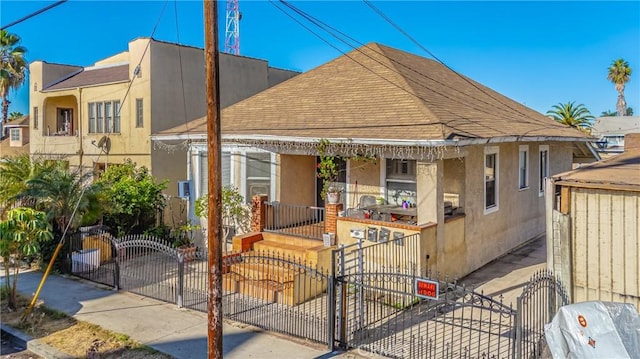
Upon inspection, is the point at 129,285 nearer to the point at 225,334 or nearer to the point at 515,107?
the point at 225,334

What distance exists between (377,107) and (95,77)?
52.3 feet

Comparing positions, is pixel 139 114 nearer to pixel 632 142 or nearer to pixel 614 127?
pixel 632 142

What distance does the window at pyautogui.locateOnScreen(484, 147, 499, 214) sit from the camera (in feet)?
41.8

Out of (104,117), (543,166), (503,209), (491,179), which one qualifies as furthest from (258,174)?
(104,117)

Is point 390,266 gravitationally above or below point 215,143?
below

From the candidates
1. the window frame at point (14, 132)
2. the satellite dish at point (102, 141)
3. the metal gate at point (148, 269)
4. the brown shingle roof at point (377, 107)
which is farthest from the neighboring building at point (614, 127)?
the window frame at point (14, 132)

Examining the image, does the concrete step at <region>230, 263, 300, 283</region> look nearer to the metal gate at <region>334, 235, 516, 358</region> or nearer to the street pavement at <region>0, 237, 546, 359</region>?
the metal gate at <region>334, 235, 516, 358</region>

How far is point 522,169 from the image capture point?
14.9 metres

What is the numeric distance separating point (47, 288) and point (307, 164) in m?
7.30

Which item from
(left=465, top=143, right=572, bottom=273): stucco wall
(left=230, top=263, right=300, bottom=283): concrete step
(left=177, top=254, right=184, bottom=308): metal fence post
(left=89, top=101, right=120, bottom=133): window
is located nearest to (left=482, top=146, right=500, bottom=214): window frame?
(left=465, top=143, right=572, bottom=273): stucco wall

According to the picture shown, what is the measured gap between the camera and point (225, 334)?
27.2 ft

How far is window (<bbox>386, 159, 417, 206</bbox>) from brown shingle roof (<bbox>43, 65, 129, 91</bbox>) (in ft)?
41.5

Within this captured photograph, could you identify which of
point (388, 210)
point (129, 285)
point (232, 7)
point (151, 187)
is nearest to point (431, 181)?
point (388, 210)

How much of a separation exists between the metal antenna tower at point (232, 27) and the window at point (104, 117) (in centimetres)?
858
